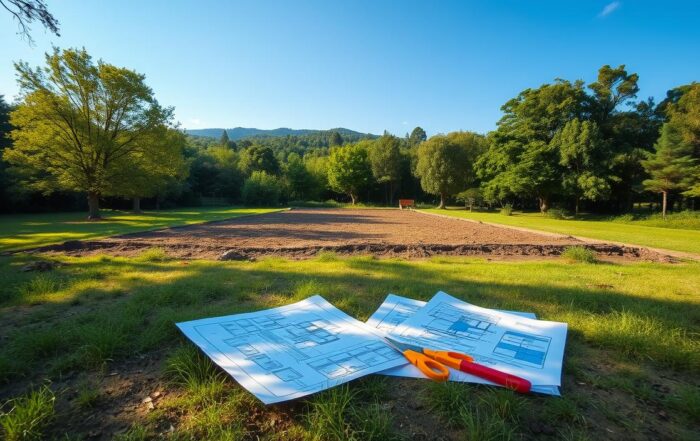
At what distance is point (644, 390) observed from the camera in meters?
1.63

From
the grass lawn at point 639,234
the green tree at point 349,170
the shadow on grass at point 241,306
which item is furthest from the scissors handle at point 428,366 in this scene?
the green tree at point 349,170

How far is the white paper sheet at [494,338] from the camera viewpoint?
1.81 meters

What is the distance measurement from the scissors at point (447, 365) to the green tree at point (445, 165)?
43876 mm

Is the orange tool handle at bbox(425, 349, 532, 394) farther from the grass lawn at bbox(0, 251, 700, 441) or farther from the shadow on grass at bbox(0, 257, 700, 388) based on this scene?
the shadow on grass at bbox(0, 257, 700, 388)

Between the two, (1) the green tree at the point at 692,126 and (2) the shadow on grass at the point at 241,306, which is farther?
(1) the green tree at the point at 692,126

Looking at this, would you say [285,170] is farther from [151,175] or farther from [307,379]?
[307,379]

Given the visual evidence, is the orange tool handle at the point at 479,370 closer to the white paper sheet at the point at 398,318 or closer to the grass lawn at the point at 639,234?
the white paper sheet at the point at 398,318

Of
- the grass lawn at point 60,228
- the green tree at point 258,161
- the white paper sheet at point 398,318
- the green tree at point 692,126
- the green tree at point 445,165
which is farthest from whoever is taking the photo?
the green tree at point 258,161

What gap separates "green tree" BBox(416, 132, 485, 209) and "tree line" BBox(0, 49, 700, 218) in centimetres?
15

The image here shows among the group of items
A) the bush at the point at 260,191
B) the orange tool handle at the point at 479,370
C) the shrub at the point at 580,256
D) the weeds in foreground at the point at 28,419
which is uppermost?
the bush at the point at 260,191

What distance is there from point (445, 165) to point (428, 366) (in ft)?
145

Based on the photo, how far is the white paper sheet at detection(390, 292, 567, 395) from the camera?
1.81 meters

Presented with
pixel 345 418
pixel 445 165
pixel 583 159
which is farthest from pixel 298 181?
pixel 345 418

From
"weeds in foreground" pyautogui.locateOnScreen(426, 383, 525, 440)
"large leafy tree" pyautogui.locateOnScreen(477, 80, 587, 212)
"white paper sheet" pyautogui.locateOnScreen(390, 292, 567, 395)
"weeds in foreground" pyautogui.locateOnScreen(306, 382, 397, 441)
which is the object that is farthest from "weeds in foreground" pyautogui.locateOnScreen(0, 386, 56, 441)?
"large leafy tree" pyautogui.locateOnScreen(477, 80, 587, 212)
